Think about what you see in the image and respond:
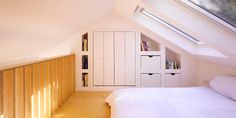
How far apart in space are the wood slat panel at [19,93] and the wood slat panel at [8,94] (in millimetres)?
82

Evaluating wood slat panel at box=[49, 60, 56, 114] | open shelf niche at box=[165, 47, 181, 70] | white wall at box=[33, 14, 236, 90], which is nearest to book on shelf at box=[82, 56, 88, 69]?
white wall at box=[33, 14, 236, 90]

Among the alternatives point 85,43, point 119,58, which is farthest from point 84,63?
point 119,58

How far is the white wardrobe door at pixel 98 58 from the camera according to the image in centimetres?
523

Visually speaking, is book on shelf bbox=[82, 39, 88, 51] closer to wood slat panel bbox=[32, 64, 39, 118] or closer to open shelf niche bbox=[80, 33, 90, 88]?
open shelf niche bbox=[80, 33, 90, 88]

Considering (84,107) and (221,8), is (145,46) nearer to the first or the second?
(84,107)

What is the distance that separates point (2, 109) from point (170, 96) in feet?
6.72

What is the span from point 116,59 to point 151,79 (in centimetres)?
92

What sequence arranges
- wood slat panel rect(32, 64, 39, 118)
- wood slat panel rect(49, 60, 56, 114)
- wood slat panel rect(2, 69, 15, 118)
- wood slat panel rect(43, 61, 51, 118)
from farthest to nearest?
1. wood slat panel rect(49, 60, 56, 114)
2. wood slat panel rect(43, 61, 51, 118)
3. wood slat panel rect(32, 64, 39, 118)
4. wood slat panel rect(2, 69, 15, 118)

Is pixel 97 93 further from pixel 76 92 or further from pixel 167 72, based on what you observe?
pixel 167 72

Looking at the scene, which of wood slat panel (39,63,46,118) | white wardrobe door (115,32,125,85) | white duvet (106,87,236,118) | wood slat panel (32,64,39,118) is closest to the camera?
white duvet (106,87,236,118)

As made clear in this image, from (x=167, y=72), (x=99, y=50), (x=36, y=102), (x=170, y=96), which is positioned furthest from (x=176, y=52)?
(x=36, y=102)

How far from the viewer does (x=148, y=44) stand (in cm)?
531

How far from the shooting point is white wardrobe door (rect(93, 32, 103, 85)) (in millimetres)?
5227

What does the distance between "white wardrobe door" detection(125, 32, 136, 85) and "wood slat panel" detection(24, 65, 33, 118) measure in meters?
2.96
